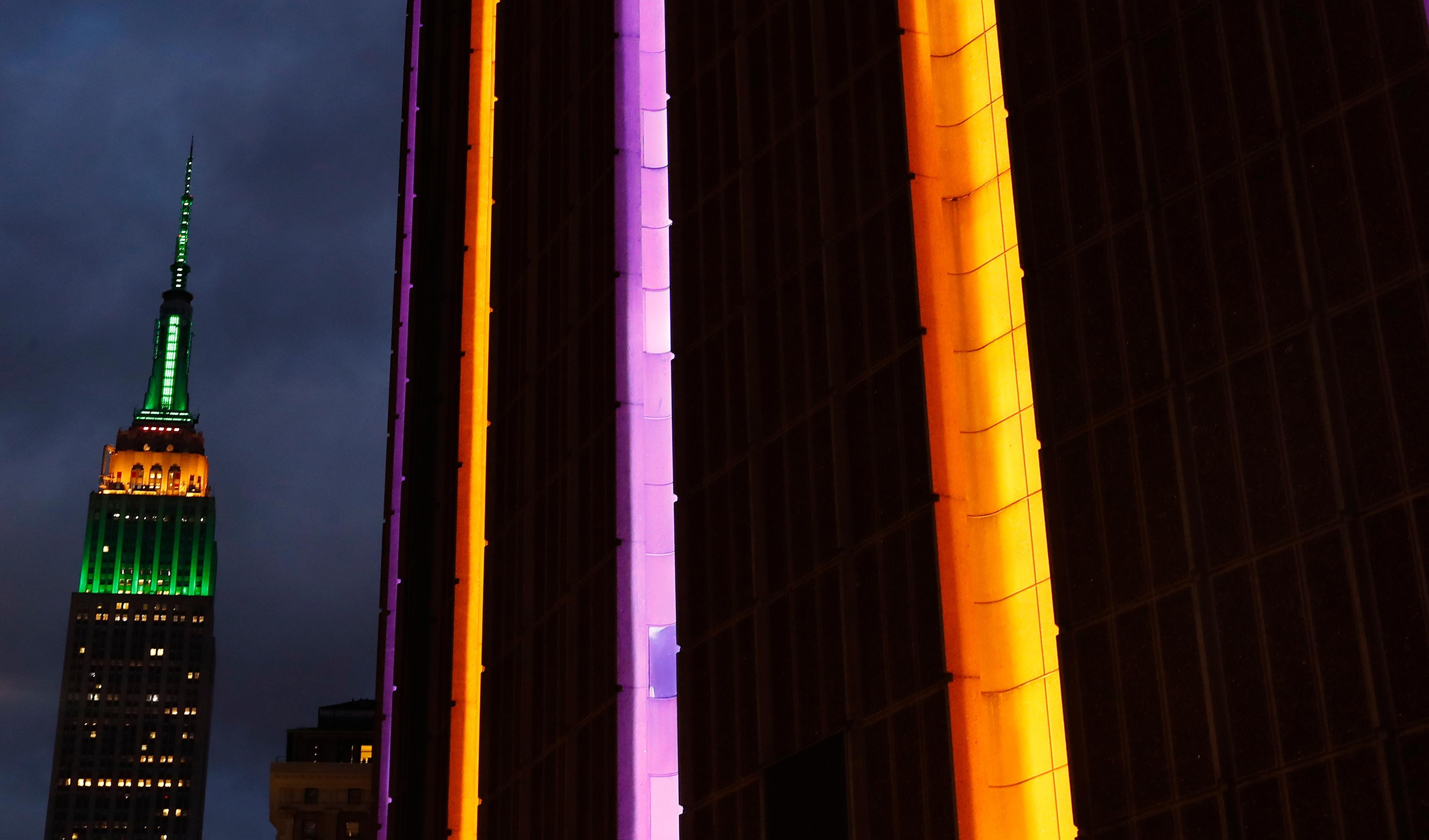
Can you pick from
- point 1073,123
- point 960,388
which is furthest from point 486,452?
point 1073,123

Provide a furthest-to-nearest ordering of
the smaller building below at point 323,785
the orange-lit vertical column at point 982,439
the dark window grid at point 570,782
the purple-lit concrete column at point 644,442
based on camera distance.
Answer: the smaller building below at point 323,785
the dark window grid at point 570,782
the purple-lit concrete column at point 644,442
the orange-lit vertical column at point 982,439

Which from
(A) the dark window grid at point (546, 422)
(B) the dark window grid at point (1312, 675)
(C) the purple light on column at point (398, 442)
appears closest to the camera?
(B) the dark window grid at point (1312, 675)

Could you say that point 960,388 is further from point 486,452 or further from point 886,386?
point 486,452

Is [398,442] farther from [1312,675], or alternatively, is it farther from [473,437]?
[1312,675]

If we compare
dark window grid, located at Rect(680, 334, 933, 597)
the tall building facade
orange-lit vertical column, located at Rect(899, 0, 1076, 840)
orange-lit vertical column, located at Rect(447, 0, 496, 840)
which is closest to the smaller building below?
orange-lit vertical column, located at Rect(447, 0, 496, 840)

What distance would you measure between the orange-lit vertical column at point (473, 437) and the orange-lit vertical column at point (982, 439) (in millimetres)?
23569

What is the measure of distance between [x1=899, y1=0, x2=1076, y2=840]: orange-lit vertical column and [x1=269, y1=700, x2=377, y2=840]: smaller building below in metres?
113

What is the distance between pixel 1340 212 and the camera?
2548 cm

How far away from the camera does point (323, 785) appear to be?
157 m

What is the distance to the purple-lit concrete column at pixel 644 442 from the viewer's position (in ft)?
140

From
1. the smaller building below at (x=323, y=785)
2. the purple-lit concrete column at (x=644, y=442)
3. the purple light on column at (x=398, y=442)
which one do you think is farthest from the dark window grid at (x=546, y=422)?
the smaller building below at (x=323, y=785)

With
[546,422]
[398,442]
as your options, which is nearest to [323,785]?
[398,442]

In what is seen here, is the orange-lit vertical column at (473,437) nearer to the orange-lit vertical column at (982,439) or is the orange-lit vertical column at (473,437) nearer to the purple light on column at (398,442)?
the purple light on column at (398,442)

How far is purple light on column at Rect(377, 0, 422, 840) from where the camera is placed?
203 ft
